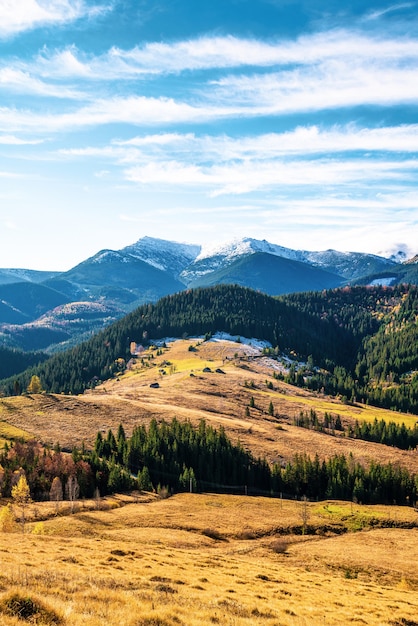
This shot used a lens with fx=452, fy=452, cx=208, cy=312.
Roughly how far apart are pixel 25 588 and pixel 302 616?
18769 mm

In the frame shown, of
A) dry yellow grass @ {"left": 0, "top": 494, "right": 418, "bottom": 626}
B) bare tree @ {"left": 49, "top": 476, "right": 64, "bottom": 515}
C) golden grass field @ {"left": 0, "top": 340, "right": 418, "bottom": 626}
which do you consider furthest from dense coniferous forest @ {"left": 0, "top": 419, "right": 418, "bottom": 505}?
dry yellow grass @ {"left": 0, "top": 494, "right": 418, "bottom": 626}

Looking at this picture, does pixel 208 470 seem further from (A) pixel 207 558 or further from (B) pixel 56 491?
(A) pixel 207 558

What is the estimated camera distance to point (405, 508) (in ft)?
405

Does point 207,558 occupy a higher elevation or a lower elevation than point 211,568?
lower

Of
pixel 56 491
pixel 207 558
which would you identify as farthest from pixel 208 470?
pixel 207 558

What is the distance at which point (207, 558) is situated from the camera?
189ft

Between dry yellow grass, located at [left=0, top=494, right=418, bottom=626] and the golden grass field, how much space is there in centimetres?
18

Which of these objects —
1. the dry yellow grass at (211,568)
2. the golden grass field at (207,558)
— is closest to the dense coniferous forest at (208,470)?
the golden grass field at (207,558)

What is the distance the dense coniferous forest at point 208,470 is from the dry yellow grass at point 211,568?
1595 cm

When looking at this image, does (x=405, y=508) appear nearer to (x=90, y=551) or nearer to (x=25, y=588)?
(x=90, y=551)

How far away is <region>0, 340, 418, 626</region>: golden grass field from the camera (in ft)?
86.8

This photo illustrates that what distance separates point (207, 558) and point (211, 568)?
7937 mm

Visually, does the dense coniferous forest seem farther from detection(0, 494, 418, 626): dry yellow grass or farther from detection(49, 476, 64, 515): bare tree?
detection(0, 494, 418, 626): dry yellow grass

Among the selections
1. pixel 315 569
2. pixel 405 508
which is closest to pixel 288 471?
pixel 405 508
